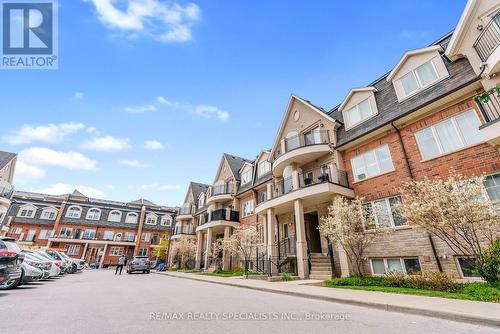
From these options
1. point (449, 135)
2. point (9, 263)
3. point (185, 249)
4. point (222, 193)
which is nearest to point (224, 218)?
point (222, 193)

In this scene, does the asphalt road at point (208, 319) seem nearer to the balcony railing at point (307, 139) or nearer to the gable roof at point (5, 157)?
the balcony railing at point (307, 139)

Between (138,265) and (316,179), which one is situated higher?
(316,179)

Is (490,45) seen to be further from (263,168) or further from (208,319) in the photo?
(263,168)

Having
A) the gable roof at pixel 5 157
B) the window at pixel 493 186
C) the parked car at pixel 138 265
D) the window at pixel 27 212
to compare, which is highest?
the gable roof at pixel 5 157

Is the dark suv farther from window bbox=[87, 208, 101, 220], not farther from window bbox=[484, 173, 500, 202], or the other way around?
window bbox=[87, 208, 101, 220]

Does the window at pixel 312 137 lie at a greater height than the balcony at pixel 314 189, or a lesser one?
greater

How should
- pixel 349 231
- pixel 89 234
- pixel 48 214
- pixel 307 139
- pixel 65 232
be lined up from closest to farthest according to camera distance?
pixel 349 231 → pixel 307 139 → pixel 65 232 → pixel 48 214 → pixel 89 234

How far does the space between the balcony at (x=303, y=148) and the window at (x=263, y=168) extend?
10.7ft

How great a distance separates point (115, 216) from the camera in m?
45.4

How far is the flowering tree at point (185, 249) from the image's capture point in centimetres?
2878

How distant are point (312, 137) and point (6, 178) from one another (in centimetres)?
3507

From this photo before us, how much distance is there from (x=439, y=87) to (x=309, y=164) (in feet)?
27.3

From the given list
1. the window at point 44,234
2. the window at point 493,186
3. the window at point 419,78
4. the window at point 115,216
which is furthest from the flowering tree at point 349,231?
the window at point 44,234

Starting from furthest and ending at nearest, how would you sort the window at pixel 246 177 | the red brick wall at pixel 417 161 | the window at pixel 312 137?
1. the window at pixel 246 177
2. the window at pixel 312 137
3. the red brick wall at pixel 417 161
